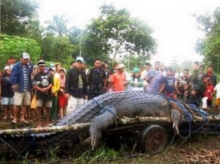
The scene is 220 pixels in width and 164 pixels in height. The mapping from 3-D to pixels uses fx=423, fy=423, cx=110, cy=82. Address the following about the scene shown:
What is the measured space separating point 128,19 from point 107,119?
114ft

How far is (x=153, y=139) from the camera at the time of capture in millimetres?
7273

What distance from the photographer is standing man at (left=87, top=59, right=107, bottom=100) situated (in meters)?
10.6

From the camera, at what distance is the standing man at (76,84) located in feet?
32.4

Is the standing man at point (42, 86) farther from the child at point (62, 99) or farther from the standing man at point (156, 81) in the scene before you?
the standing man at point (156, 81)

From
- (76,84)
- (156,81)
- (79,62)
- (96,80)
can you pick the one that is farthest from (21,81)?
(156,81)

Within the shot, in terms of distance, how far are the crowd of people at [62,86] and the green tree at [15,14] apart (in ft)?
75.1

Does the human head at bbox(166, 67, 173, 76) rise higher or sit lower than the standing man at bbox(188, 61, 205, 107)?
higher

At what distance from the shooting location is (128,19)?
40781mm

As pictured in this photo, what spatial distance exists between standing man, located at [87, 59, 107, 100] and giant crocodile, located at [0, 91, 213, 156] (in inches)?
117

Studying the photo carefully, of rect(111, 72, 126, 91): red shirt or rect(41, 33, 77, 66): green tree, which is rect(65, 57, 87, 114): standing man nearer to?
rect(111, 72, 126, 91): red shirt

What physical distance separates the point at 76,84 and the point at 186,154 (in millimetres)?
Answer: 3523

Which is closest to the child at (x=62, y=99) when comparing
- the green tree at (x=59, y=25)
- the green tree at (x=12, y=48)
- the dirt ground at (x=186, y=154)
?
the dirt ground at (x=186, y=154)

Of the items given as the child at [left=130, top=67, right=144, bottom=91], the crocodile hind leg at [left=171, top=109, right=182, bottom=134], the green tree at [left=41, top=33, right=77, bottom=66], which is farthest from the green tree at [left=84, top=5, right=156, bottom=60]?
the crocodile hind leg at [left=171, top=109, right=182, bottom=134]

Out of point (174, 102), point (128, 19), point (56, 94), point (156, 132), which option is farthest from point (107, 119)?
point (128, 19)
